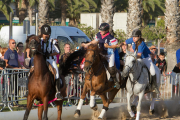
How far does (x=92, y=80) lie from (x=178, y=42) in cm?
895

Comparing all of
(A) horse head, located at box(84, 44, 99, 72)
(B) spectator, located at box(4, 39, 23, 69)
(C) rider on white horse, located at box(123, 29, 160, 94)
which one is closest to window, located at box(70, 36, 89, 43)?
(B) spectator, located at box(4, 39, 23, 69)

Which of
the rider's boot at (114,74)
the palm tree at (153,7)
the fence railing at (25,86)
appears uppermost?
the palm tree at (153,7)

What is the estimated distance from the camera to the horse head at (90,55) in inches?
301

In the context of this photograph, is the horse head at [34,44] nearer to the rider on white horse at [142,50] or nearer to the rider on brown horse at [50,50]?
the rider on brown horse at [50,50]

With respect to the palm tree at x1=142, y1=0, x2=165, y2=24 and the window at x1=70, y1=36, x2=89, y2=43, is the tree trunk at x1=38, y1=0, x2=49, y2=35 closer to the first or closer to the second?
the window at x1=70, y1=36, x2=89, y2=43

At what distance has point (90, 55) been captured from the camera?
308 inches

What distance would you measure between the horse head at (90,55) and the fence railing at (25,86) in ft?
4.28

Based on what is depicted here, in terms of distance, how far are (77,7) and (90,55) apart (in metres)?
35.6

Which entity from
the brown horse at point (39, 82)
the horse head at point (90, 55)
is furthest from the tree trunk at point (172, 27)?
the brown horse at point (39, 82)

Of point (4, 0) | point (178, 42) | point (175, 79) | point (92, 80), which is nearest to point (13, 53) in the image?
point (92, 80)

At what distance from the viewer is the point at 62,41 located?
19.5m

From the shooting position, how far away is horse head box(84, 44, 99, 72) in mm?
7648

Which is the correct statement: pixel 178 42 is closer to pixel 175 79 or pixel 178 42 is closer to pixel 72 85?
pixel 175 79

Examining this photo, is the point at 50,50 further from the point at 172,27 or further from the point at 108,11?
the point at 108,11
